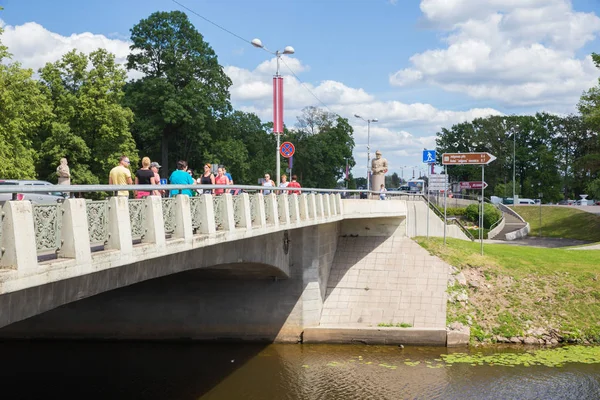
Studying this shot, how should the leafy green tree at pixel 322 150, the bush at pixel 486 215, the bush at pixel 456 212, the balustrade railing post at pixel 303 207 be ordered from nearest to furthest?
the balustrade railing post at pixel 303 207 → the bush at pixel 486 215 → the bush at pixel 456 212 → the leafy green tree at pixel 322 150

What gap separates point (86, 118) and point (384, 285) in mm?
24392

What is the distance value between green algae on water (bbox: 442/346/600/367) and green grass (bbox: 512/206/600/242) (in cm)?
2965

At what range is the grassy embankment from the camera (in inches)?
968

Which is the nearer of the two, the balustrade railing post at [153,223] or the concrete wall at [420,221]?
the balustrade railing post at [153,223]

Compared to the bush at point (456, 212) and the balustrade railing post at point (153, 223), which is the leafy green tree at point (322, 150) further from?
the balustrade railing post at point (153, 223)

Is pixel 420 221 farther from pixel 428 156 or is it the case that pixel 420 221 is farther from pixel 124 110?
pixel 124 110

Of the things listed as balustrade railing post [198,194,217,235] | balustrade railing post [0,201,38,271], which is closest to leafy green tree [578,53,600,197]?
balustrade railing post [198,194,217,235]

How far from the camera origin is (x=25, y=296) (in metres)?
9.17

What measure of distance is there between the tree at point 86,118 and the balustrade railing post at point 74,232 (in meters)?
33.5

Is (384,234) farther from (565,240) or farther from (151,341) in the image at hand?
(565,240)

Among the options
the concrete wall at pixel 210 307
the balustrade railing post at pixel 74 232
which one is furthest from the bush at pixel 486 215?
the balustrade railing post at pixel 74 232

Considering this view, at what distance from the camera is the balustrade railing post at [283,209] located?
744 inches

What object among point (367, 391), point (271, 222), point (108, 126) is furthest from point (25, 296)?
point (108, 126)

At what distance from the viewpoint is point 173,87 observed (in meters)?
50.5
